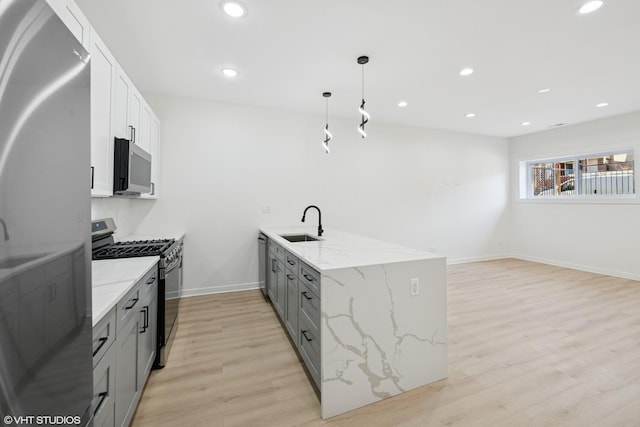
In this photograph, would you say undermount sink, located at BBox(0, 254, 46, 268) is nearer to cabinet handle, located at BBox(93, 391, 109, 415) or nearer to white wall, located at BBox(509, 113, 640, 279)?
cabinet handle, located at BBox(93, 391, 109, 415)

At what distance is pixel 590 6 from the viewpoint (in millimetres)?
2104

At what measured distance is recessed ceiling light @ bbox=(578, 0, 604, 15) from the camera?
81.3 inches

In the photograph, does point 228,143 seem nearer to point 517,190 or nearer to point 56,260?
point 56,260

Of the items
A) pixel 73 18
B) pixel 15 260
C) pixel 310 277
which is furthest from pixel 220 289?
pixel 15 260

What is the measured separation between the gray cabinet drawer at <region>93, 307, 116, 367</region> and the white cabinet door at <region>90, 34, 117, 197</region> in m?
0.91

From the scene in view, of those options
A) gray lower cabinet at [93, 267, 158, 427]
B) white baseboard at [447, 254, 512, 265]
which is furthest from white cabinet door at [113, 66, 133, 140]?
white baseboard at [447, 254, 512, 265]

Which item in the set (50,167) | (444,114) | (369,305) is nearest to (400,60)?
(444,114)

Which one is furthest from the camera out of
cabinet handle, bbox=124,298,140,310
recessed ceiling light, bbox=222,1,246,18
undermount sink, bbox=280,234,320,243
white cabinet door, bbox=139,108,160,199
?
undermount sink, bbox=280,234,320,243

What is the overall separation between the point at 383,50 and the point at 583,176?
542 centimetres

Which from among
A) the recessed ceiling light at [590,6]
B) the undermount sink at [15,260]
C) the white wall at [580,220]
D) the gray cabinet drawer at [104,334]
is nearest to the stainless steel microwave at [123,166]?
the gray cabinet drawer at [104,334]

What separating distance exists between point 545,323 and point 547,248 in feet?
12.1

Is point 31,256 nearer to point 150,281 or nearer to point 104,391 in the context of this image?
point 104,391

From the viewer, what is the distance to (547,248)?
18.9 ft

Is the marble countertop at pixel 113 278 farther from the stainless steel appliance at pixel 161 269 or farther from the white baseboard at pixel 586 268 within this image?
the white baseboard at pixel 586 268
